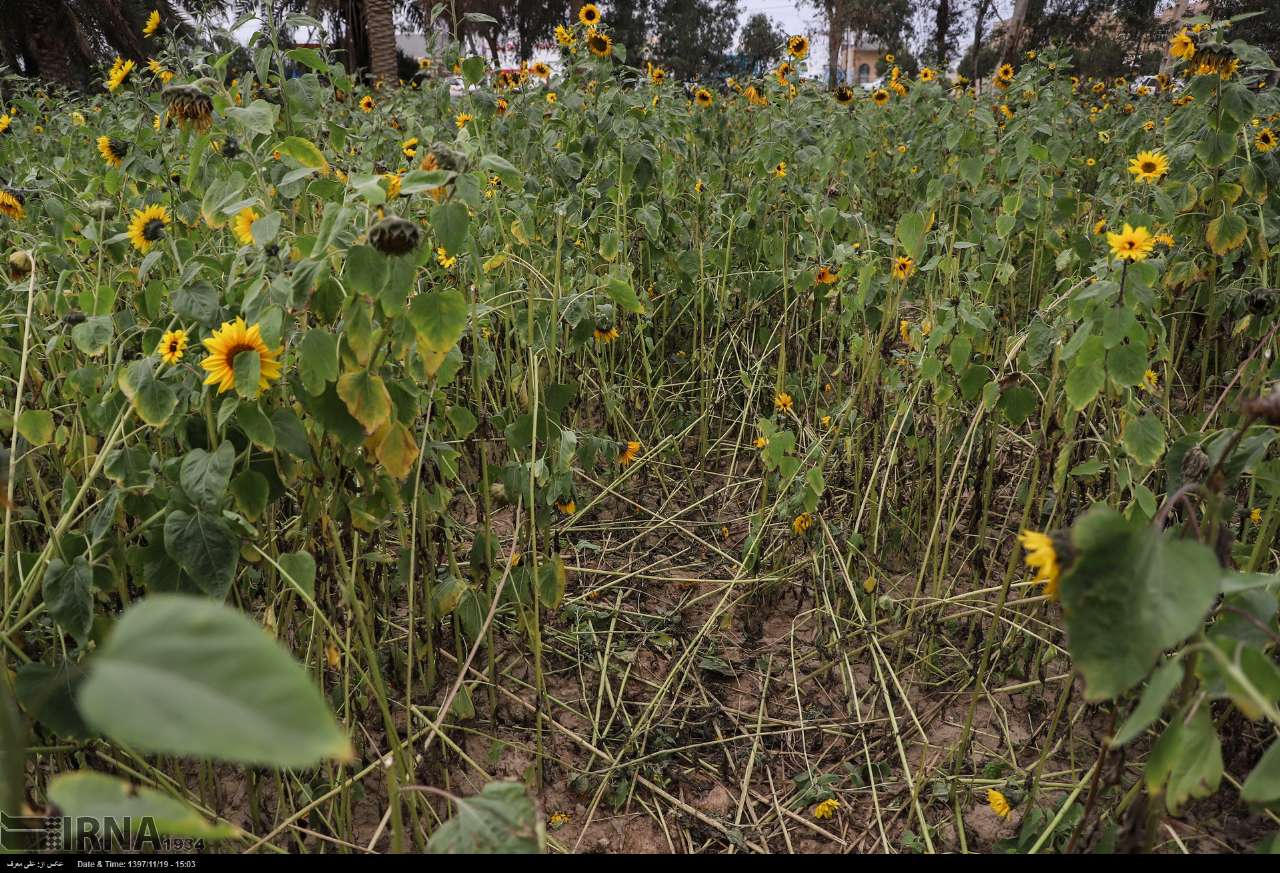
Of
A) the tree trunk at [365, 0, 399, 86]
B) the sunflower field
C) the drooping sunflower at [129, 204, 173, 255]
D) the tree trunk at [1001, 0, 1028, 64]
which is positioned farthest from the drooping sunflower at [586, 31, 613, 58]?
the tree trunk at [1001, 0, 1028, 64]

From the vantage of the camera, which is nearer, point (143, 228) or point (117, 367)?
point (117, 367)

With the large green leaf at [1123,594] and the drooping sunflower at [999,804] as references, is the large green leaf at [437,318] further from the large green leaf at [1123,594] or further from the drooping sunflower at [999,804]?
the drooping sunflower at [999,804]

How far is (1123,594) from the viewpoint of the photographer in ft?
1.88

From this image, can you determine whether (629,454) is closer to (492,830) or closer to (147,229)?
(147,229)

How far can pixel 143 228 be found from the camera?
1.42 meters

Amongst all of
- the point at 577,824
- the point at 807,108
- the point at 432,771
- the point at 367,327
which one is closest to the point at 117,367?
the point at 367,327

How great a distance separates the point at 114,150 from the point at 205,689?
189 centimetres

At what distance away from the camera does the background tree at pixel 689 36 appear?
20.6m

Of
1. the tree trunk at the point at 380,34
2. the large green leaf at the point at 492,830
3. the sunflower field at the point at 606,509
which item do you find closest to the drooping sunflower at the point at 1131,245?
the sunflower field at the point at 606,509

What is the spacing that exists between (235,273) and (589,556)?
1049 millimetres

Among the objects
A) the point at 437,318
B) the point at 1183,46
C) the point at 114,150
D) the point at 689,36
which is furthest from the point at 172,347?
the point at 689,36

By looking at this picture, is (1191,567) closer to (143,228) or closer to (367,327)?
(367,327)

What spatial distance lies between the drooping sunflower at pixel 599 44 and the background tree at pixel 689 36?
18879mm

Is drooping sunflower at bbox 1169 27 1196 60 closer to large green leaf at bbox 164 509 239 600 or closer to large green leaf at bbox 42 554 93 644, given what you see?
large green leaf at bbox 164 509 239 600
